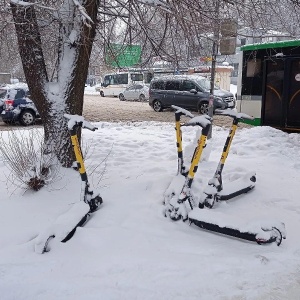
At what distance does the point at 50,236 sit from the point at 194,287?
1520mm

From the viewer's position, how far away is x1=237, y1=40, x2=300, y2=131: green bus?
10.4 m

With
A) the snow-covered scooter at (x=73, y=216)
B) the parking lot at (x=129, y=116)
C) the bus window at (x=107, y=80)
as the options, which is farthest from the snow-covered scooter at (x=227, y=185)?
the bus window at (x=107, y=80)

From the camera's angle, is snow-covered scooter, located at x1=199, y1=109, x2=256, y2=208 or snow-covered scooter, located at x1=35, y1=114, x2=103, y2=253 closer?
snow-covered scooter, located at x1=35, y1=114, x2=103, y2=253

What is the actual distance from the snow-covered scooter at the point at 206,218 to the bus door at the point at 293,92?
7.01 meters

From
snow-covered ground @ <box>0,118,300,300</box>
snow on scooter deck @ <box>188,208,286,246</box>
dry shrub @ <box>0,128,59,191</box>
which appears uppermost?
dry shrub @ <box>0,128,59,191</box>

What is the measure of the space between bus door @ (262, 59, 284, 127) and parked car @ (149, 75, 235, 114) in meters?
6.23

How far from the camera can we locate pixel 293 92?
1048 cm

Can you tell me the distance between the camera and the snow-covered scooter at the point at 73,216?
11.6 feet

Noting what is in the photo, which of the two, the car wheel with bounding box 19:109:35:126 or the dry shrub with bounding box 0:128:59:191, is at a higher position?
the dry shrub with bounding box 0:128:59:191

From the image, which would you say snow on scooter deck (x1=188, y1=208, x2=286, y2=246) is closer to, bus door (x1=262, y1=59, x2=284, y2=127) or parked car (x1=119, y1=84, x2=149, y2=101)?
bus door (x1=262, y1=59, x2=284, y2=127)

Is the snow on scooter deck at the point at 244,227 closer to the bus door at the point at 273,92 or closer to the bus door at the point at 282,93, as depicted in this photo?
the bus door at the point at 282,93

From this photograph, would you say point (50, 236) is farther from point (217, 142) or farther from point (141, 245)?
point (217, 142)

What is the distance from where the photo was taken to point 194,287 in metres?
Result: 3.00

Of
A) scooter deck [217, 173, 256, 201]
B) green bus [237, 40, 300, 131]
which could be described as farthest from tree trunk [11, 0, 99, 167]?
green bus [237, 40, 300, 131]
